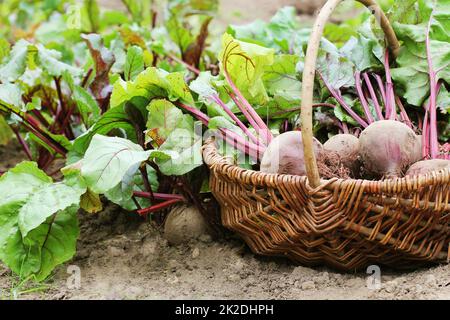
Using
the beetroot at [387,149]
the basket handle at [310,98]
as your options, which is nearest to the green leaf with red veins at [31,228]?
the basket handle at [310,98]

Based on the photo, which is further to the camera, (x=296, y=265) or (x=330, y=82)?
(x=330, y=82)

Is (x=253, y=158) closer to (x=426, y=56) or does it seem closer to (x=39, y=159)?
(x=426, y=56)

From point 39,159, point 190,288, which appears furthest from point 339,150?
point 39,159

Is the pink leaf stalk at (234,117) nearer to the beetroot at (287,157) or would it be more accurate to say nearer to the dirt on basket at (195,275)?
the beetroot at (287,157)

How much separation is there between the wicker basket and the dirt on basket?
0.20 feet

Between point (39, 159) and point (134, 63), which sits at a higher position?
point (134, 63)

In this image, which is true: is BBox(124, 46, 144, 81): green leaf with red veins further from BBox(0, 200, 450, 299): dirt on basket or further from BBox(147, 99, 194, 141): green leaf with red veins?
BBox(0, 200, 450, 299): dirt on basket

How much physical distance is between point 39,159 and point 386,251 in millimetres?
1485

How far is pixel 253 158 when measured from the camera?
205 cm

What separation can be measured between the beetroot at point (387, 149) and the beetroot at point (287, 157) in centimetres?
15

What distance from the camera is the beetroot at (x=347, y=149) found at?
1.94 meters

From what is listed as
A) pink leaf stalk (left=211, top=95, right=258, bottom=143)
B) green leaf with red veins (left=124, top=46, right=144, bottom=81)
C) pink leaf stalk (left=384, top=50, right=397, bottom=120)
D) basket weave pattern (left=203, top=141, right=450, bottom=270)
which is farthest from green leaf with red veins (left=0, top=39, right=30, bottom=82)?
pink leaf stalk (left=384, top=50, right=397, bottom=120)

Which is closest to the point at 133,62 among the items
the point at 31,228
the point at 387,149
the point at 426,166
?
the point at 31,228
